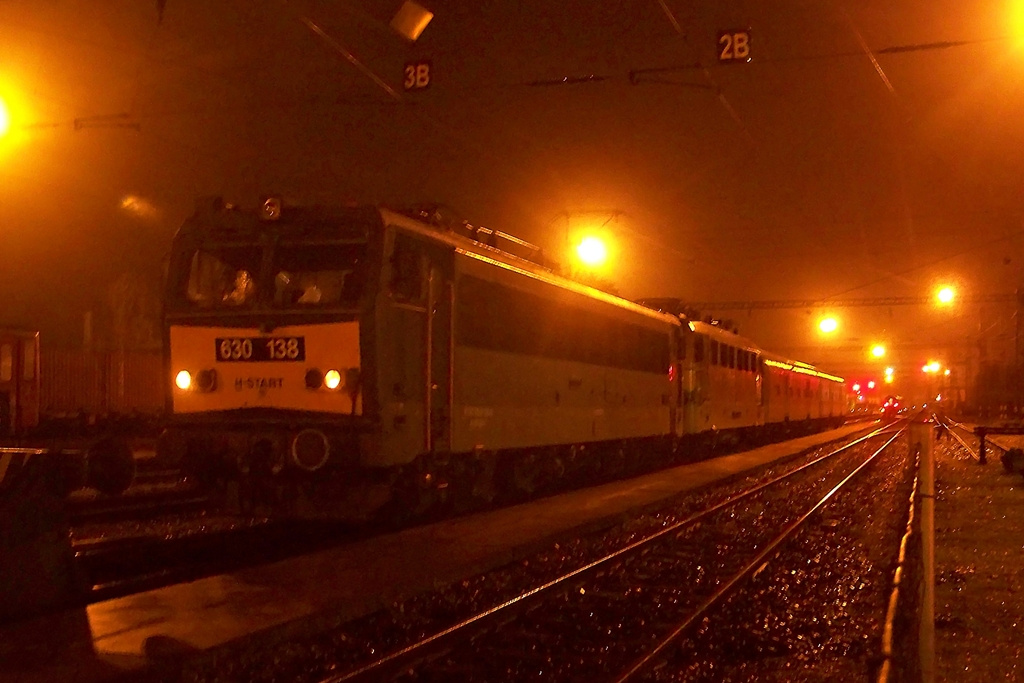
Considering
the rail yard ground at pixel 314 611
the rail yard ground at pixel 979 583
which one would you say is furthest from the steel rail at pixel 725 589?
the rail yard ground at pixel 979 583

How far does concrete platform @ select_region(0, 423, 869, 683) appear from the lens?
5.91m

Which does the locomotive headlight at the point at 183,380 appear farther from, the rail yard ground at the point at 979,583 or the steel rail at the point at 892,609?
the rail yard ground at the point at 979,583

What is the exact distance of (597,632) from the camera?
7371 millimetres

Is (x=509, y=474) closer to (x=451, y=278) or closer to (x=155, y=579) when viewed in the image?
(x=451, y=278)

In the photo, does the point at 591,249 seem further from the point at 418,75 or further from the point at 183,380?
the point at 183,380

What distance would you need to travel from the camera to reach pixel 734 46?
40.2ft

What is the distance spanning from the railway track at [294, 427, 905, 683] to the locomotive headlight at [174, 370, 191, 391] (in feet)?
14.0

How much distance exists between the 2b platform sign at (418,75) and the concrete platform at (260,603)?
5.82m

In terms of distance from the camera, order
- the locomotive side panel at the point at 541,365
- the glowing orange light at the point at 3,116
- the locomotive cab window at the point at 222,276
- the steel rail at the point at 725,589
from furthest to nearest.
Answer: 1. the glowing orange light at the point at 3,116
2. the locomotive side panel at the point at 541,365
3. the locomotive cab window at the point at 222,276
4. the steel rail at the point at 725,589

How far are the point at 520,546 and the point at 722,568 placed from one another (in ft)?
6.76

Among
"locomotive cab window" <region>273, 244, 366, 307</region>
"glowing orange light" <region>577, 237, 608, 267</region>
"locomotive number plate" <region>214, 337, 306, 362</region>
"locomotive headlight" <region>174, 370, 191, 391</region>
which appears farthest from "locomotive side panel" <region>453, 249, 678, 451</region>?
"glowing orange light" <region>577, 237, 608, 267</region>

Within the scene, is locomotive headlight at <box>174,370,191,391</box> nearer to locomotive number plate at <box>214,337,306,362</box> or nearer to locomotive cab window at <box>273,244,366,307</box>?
locomotive number plate at <box>214,337,306,362</box>

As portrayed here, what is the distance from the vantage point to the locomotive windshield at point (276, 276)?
33.4 ft

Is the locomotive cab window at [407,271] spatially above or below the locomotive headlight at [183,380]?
above
